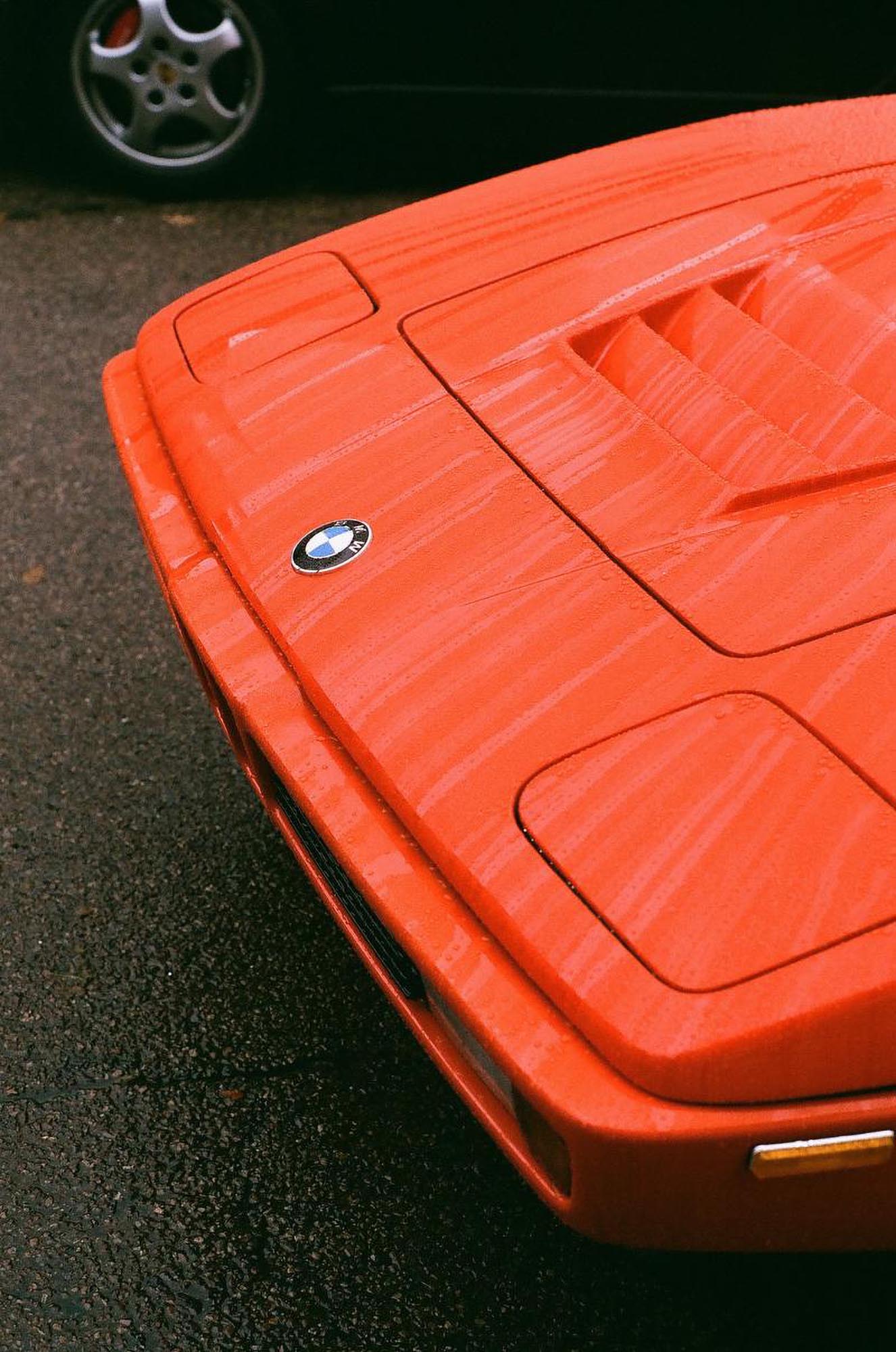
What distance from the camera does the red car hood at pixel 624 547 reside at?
43.5 inches

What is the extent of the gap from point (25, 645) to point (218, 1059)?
112cm

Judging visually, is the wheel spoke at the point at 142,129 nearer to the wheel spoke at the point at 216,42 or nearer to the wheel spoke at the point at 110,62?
the wheel spoke at the point at 110,62

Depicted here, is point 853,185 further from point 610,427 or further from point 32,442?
point 32,442

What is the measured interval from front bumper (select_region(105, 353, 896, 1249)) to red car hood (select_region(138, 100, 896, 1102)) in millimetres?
28

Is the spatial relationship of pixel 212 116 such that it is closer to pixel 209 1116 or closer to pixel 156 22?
pixel 156 22

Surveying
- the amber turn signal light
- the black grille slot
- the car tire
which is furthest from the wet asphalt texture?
the car tire

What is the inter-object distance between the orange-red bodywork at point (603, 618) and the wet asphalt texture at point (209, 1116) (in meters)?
0.49

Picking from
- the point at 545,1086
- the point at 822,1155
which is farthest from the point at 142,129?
the point at 822,1155

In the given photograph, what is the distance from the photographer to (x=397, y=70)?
12.4 ft

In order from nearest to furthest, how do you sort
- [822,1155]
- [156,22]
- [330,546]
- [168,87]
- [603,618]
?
1. [822,1155]
2. [603,618]
3. [330,546]
4. [156,22]
5. [168,87]

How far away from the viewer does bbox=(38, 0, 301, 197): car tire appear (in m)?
3.78

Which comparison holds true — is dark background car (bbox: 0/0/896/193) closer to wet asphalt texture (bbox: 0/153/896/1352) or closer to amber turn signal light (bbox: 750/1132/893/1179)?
wet asphalt texture (bbox: 0/153/896/1352)

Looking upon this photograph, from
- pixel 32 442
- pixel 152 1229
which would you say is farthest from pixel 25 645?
pixel 152 1229

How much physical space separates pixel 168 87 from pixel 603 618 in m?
3.23
